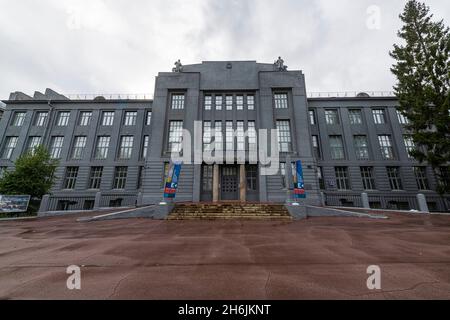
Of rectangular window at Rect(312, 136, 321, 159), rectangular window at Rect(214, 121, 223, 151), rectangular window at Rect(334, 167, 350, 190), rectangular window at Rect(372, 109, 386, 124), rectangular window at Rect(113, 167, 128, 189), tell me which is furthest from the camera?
rectangular window at Rect(372, 109, 386, 124)

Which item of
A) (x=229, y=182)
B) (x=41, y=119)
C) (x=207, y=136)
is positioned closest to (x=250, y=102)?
(x=207, y=136)

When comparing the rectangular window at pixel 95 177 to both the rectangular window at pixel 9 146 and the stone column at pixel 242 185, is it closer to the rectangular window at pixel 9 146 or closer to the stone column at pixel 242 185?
the rectangular window at pixel 9 146

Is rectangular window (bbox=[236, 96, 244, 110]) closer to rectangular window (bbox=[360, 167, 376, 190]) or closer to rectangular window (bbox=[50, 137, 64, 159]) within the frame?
rectangular window (bbox=[360, 167, 376, 190])

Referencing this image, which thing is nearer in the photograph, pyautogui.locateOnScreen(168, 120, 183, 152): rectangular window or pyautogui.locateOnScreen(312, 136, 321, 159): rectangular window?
pyautogui.locateOnScreen(168, 120, 183, 152): rectangular window

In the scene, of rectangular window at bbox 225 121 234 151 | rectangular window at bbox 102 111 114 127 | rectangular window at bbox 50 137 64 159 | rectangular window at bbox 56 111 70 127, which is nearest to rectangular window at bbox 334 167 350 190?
rectangular window at bbox 225 121 234 151

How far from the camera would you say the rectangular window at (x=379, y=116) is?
930 inches

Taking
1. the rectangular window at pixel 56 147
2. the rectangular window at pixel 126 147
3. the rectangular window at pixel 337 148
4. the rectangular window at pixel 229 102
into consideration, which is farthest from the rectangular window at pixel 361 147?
the rectangular window at pixel 56 147

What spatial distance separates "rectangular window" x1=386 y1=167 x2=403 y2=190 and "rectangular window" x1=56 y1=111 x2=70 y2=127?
1736 inches

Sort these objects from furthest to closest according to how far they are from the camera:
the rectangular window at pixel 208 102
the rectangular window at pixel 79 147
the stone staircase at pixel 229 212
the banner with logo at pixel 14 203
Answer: the rectangular window at pixel 79 147 < the rectangular window at pixel 208 102 < the banner with logo at pixel 14 203 < the stone staircase at pixel 229 212

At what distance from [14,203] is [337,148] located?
34001mm

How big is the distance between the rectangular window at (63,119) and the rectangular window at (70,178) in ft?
23.5

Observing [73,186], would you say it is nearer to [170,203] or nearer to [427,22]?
[170,203]

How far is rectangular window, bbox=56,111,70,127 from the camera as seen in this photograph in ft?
80.6
